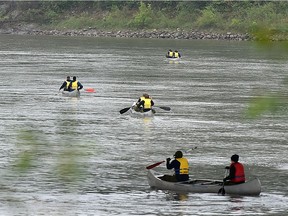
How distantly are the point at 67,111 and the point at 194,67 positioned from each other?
41.2m

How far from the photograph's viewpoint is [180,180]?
95.7ft

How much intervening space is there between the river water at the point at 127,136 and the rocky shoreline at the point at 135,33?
62.6 m

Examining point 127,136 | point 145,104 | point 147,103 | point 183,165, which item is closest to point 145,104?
point 145,104

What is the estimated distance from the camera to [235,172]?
27641 mm

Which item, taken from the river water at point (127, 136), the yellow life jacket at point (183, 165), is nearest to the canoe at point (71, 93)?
the river water at point (127, 136)

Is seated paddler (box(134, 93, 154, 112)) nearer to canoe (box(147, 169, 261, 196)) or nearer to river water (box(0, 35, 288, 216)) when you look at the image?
river water (box(0, 35, 288, 216))

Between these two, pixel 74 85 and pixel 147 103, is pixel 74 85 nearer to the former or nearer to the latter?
pixel 74 85

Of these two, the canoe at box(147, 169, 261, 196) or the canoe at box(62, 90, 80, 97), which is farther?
the canoe at box(62, 90, 80, 97)

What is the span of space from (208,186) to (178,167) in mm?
1199

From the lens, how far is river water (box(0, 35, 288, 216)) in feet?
87.3

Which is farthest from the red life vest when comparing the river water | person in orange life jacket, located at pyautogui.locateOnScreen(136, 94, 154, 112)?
person in orange life jacket, located at pyautogui.locateOnScreen(136, 94, 154, 112)

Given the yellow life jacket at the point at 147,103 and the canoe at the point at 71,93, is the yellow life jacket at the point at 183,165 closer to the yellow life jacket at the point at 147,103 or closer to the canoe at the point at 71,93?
the yellow life jacket at the point at 147,103

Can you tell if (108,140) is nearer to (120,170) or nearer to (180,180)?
(120,170)

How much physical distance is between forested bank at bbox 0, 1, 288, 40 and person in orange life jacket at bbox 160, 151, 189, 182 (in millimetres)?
129407
